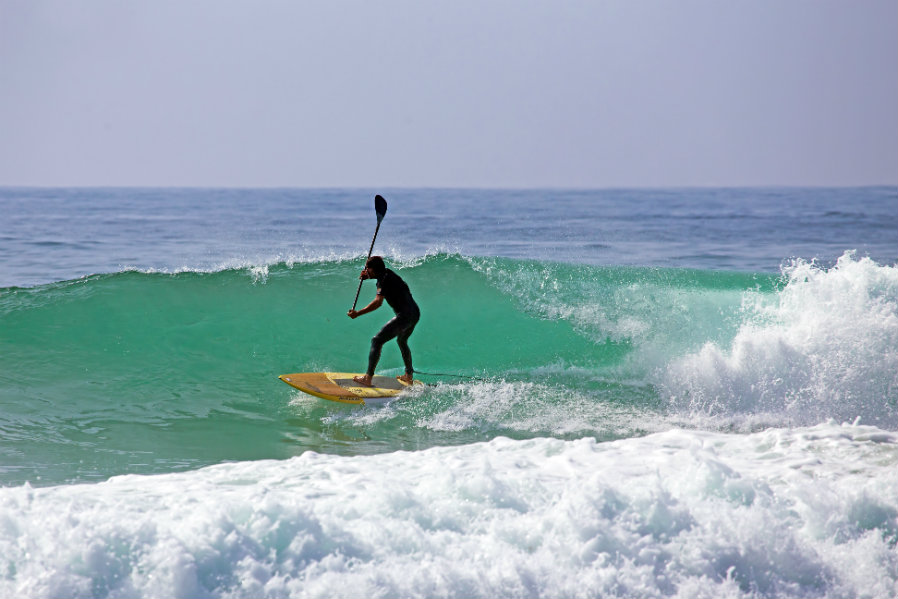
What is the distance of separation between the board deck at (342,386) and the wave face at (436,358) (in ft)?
0.47

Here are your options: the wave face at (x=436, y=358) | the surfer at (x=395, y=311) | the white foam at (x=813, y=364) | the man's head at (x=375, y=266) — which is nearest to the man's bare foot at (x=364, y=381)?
the surfer at (x=395, y=311)

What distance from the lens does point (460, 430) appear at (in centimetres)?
703

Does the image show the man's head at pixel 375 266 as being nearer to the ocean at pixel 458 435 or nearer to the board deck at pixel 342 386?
the board deck at pixel 342 386

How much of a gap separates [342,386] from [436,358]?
2238 millimetres

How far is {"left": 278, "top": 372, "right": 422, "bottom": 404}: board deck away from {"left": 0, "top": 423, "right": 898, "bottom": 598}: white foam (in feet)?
7.42

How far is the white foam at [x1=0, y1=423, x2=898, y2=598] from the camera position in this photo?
407 centimetres

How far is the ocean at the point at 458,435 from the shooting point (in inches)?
166

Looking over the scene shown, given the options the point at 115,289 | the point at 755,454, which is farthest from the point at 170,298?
the point at 755,454

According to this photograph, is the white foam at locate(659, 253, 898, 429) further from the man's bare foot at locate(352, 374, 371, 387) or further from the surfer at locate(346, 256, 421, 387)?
the man's bare foot at locate(352, 374, 371, 387)

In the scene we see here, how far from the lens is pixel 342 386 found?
782 centimetres

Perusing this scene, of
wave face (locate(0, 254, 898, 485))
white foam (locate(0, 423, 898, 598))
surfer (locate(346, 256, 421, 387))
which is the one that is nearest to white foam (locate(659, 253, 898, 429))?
wave face (locate(0, 254, 898, 485))

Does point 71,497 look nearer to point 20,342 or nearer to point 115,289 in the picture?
point 20,342

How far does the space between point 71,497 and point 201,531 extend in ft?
3.76

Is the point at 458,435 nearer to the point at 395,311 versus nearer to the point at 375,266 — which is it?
the point at 395,311
